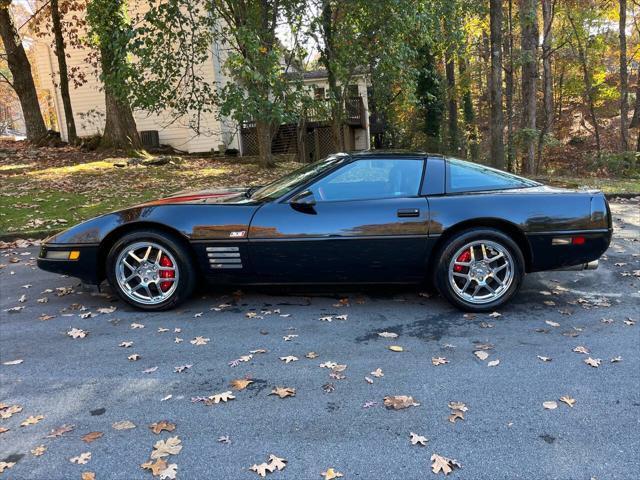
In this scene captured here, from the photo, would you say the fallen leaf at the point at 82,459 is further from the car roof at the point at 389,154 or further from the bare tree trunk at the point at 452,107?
the bare tree trunk at the point at 452,107

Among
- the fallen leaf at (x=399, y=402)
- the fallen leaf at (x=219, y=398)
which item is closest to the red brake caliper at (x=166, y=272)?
the fallen leaf at (x=219, y=398)

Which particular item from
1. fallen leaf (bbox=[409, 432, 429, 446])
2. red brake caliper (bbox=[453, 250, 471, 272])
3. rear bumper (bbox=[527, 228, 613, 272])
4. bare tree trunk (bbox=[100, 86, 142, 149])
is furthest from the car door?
bare tree trunk (bbox=[100, 86, 142, 149])

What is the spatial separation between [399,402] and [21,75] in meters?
20.1

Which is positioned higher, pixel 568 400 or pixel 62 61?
pixel 62 61

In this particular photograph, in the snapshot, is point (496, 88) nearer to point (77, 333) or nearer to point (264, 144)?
point (264, 144)

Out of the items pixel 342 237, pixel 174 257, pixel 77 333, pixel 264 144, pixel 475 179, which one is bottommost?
pixel 77 333

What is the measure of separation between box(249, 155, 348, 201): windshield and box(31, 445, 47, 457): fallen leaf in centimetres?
256

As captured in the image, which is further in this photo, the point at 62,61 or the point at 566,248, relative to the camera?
the point at 62,61

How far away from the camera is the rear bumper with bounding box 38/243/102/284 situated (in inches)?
177

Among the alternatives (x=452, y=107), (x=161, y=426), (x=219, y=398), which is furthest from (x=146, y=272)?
(x=452, y=107)

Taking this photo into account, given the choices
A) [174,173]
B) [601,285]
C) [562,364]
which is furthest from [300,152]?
[562,364]

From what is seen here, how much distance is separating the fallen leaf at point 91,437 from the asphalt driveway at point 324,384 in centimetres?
1

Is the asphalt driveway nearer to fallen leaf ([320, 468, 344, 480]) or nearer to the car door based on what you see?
fallen leaf ([320, 468, 344, 480])

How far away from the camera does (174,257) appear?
175 inches
